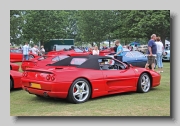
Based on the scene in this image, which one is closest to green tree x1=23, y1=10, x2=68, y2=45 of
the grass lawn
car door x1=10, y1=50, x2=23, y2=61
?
car door x1=10, y1=50, x2=23, y2=61

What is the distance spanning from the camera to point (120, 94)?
280 inches

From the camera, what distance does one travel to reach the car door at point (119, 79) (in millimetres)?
6605

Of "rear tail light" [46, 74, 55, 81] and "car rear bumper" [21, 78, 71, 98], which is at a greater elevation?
"rear tail light" [46, 74, 55, 81]

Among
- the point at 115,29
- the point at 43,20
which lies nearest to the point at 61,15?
the point at 43,20

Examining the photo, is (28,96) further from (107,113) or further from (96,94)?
(107,113)

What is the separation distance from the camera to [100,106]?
5695mm

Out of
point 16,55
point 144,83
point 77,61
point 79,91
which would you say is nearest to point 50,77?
point 79,91

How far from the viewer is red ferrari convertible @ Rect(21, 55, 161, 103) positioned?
5742 mm

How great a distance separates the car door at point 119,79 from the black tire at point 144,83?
0.20 metres

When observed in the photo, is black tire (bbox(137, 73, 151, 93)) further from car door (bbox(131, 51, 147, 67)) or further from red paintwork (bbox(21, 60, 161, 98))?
car door (bbox(131, 51, 147, 67))

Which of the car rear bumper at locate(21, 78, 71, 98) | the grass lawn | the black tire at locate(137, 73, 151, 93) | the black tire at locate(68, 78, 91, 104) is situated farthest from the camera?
the black tire at locate(137, 73, 151, 93)

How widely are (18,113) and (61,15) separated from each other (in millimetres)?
18126

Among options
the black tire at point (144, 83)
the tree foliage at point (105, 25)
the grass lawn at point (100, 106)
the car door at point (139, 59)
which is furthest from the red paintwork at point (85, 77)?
the tree foliage at point (105, 25)

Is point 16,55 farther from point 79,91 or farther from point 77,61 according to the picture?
point 79,91
